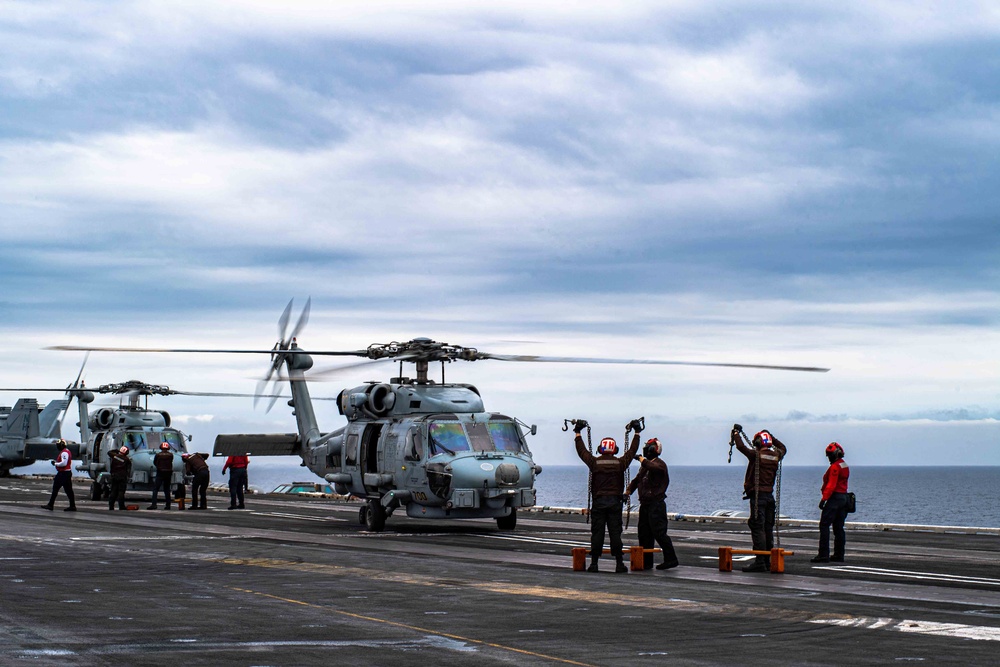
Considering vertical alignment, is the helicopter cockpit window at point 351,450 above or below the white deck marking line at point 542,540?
above

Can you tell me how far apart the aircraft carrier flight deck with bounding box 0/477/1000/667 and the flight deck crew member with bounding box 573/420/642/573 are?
49 centimetres

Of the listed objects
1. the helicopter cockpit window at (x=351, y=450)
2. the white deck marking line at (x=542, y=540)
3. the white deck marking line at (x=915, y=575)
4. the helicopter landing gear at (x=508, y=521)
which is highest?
the helicopter cockpit window at (x=351, y=450)

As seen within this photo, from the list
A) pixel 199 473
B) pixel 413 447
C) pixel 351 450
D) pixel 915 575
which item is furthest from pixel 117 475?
pixel 915 575

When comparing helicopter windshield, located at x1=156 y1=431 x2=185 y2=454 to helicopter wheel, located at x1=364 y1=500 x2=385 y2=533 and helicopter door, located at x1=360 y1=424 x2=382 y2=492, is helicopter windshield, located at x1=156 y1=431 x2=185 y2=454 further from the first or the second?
helicopter wheel, located at x1=364 y1=500 x2=385 y2=533

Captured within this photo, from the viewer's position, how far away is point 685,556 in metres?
20.5

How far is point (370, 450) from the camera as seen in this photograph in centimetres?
2816

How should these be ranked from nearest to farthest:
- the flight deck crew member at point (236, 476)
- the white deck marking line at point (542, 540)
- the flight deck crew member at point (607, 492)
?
the flight deck crew member at point (607, 492)
the white deck marking line at point (542, 540)
the flight deck crew member at point (236, 476)

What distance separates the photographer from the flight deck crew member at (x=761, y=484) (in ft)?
58.8

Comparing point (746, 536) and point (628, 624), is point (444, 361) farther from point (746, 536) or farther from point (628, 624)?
point (628, 624)

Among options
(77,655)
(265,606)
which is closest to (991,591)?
(265,606)

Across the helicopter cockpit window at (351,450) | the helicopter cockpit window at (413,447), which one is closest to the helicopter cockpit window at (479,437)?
the helicopter cockpit window at (413,447)

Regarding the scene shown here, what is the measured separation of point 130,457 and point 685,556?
87.6 feet

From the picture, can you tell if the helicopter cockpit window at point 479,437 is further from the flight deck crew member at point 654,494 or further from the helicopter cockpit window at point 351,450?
the flight deck crew member at point 654,494

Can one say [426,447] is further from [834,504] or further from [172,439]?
[172,439]
